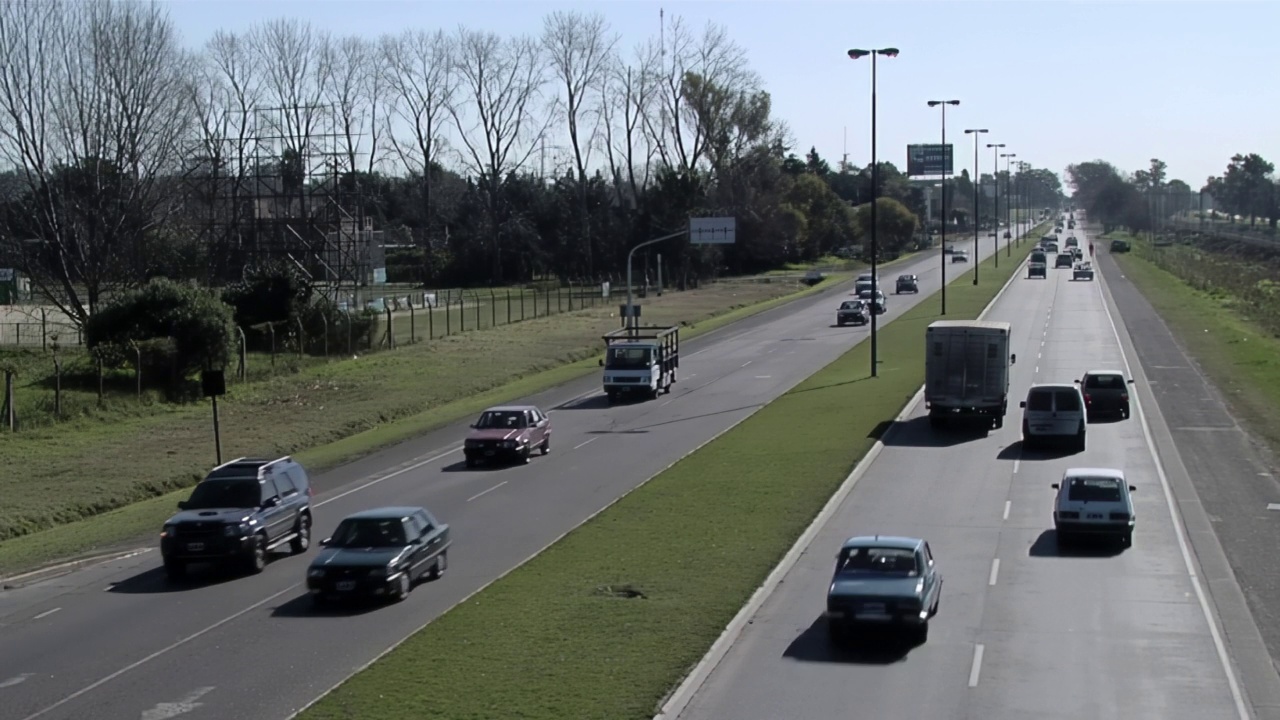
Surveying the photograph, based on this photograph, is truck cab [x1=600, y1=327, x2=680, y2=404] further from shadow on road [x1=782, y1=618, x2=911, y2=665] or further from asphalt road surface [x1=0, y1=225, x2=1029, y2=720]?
shadow on road [x1=782, y1=618, x2=911, y2=665]

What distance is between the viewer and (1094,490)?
25.0 meters

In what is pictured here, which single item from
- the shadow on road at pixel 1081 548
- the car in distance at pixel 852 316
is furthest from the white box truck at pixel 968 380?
the car in distance at pixel 852 316

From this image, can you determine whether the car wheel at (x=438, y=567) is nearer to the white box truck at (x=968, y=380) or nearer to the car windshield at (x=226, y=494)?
the car windshield at (x=226, y=494)

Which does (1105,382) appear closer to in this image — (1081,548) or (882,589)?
(1081,548)

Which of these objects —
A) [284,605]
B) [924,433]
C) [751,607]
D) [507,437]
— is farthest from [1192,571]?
Result: [507,437]

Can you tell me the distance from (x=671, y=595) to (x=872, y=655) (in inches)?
142

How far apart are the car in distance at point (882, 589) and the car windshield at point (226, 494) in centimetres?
1146

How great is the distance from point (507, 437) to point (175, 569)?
13.3 m

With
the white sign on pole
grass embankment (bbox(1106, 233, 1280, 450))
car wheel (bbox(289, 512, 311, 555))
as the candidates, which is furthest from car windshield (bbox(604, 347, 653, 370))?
the white sign on pole

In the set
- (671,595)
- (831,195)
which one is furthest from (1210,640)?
(831,195)

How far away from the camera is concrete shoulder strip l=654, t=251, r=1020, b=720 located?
51.7 ft

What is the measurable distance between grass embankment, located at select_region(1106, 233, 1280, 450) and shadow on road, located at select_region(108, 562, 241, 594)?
2708 cm

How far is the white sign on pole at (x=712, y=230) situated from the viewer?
99.6 meters

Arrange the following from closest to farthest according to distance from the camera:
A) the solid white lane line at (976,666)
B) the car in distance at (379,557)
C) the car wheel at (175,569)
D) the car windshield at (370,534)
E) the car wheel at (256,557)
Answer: the solid white lane line at (976,666), the car in distance at (379,557), the car windshield at (370,534), the car wheel at (175,569), the car wheel at (256,557)
